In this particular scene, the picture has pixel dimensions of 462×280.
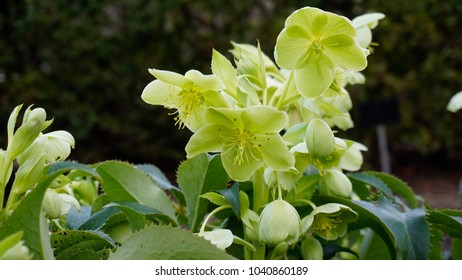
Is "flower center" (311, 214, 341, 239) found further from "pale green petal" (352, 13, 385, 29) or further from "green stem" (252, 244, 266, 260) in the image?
"pale green petal" (352, 13, 385, 29)

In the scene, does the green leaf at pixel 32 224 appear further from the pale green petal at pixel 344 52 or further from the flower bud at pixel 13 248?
the pale green petal at pixel 344 52

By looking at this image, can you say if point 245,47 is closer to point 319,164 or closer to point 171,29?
point 319,164

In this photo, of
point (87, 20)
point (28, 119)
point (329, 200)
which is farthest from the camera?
point (87, 20)

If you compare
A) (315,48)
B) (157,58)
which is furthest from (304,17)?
(157,58)

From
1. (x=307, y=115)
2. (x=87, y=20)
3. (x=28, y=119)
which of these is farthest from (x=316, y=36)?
(x=87, y=20)

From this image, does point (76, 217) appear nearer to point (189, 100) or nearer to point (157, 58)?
point (189, 100)

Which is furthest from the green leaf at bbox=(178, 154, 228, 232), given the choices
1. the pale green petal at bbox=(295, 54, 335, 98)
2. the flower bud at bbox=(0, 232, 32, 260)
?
the flower bud at bbox=(0, 232, 32, 260)

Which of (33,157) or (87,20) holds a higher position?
(87,20)
